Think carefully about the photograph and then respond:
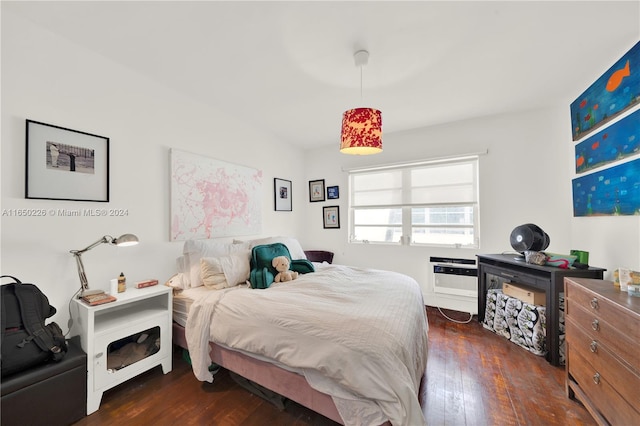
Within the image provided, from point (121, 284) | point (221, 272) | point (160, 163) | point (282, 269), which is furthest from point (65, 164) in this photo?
point (282, 269)

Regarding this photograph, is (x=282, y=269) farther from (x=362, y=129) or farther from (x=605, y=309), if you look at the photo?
(x=605, y=309)

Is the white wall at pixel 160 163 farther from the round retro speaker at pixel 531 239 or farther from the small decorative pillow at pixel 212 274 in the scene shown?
the small decorative pillow at pixel 212 274

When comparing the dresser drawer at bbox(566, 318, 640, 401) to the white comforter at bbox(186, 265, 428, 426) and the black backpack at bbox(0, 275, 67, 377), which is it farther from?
the black backpack at bbox(0, 275, 67, 377)

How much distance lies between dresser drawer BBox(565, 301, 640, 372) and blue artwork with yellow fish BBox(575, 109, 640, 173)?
122 centimetres

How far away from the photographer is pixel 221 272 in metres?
2.14

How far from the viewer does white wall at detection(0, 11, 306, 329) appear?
5.00 feet

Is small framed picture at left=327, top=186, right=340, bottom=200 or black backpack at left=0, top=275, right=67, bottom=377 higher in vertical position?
small framed picture at left=327, top=186, right=340, bottom=200

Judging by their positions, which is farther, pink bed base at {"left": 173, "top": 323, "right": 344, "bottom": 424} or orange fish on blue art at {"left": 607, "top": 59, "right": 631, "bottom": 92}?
orange fish on blue art at {"left": 607, "top": 59, "right": 631, "bottom": 92}

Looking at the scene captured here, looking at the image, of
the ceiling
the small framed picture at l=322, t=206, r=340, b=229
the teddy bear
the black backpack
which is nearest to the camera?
the black backpack

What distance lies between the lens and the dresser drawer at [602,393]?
117cm

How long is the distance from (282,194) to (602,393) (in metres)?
3.49

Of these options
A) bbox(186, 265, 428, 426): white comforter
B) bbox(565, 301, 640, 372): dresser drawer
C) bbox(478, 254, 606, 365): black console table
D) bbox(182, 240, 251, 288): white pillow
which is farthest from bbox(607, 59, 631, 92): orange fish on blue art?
bbox(182, 240, 251, 288): white pillow

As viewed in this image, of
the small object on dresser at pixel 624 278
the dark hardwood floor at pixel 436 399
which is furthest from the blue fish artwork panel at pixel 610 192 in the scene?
the dark hardwood floor at pixel 436 399

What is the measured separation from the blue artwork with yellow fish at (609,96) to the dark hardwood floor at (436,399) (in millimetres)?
2102
